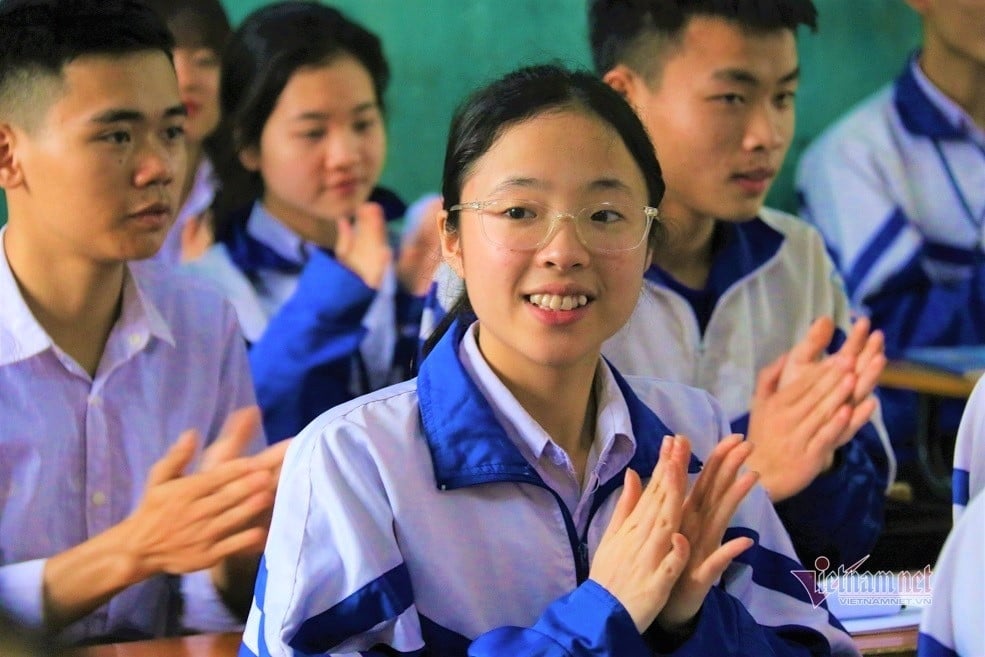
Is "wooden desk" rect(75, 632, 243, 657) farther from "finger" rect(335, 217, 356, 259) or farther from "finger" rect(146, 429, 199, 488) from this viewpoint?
"finger" rect(335, 217, 356, 259)

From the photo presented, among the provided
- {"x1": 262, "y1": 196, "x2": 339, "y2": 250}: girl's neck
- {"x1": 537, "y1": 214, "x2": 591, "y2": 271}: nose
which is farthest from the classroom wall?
{"x1": 537, "y1": 214, "x2": 591, "y2": 271}: nose

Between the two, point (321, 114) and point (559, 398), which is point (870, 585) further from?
point (321, 114)

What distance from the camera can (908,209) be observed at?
226 centimetres

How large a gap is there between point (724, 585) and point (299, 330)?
87 cm

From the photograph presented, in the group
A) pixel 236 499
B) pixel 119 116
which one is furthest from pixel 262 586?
pixel 119 116

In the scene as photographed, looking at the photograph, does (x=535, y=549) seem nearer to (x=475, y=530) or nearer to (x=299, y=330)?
(x=475, y=530)

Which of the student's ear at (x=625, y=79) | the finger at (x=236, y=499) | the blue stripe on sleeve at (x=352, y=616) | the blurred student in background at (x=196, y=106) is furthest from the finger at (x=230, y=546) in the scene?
the student's ear at (x=625, y=79)

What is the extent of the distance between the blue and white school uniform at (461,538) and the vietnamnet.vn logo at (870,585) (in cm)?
33

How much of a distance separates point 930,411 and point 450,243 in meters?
1.19

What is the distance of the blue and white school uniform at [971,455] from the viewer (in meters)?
1.33

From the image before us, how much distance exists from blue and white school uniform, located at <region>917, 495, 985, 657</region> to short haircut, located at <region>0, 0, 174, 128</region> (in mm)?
1202

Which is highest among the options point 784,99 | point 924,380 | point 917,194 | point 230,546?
point 784,99

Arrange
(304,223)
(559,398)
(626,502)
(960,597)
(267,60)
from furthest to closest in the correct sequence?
(304,223), (267,60), (559,398), (626,502), (960,597)

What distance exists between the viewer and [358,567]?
1.16 meters
